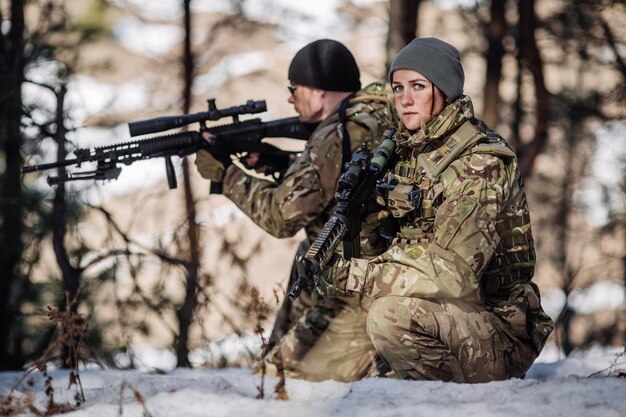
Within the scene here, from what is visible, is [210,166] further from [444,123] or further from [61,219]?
[444,123]

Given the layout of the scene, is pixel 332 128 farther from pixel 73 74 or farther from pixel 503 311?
pixel 73 74

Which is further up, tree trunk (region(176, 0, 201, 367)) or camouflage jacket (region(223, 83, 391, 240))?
camouflage jacket (region(223, 83, 391, 240))

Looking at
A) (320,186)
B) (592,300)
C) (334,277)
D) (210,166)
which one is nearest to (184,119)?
(210,166)

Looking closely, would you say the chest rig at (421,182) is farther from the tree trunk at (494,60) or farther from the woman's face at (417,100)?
the tree trunk at (494,60)

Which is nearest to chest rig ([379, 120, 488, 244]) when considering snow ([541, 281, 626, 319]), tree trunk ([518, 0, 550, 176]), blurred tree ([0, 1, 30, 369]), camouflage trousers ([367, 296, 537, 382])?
camouflage trousers ([367, 296, 537, 382])

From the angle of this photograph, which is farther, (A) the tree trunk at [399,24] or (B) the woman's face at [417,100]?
(A) the tree trunk at [399,24]

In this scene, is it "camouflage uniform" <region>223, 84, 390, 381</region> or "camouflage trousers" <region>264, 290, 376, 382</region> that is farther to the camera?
"camouflage trousers" <region>264, 290, 376, 382</region>

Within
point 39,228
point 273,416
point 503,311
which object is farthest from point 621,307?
point 273,416

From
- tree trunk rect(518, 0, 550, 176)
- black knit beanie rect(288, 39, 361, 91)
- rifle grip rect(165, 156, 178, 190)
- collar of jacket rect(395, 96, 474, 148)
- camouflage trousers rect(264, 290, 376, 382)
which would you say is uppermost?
tree trunk rect(518, 0, 550, 176)

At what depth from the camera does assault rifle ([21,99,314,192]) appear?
523 centimetres

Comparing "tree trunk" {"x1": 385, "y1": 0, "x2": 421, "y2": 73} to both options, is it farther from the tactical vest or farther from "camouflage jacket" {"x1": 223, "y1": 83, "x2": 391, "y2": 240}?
the tactical vest

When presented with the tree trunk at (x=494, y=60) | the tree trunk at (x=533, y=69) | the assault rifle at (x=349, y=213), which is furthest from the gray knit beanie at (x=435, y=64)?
the tree trunk at (x=494, y=60)

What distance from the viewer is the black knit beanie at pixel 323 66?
5.17 m

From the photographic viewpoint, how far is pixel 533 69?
1055 cm
